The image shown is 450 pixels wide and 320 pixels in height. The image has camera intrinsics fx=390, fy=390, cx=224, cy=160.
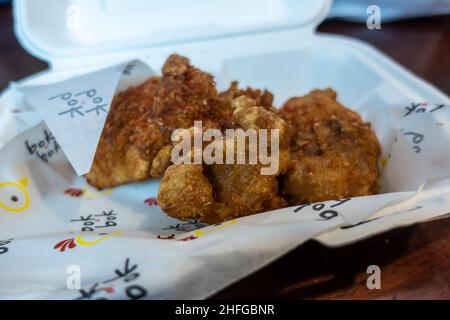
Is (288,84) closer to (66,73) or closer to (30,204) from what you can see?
(66,73)

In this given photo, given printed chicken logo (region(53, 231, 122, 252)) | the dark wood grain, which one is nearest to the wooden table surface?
printed chicken logo (region(53, 231, 122, 252))

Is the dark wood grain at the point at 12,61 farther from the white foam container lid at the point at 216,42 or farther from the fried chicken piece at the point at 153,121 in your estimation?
the fried chicken piece at the point at 153,121

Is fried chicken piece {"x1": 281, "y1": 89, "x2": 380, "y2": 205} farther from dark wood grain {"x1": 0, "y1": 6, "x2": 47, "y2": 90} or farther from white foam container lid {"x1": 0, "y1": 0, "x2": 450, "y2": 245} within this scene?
dark wood grain {"x1": 0, "y1": 6, "x2": 47, "y2": 90}

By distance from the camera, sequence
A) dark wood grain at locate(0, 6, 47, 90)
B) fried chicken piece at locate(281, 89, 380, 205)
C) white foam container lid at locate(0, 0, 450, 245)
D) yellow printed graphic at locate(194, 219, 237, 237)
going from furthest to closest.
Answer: dark wood grain at locate(0, 6, 47, 90), white foam container lid at locate(0, 0, 450, 245), fried chicken piece at locate(281, 89, 380, 205), yellow printed graphic at locate(194, 219, 237, 237)
